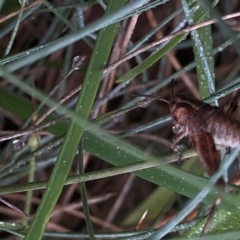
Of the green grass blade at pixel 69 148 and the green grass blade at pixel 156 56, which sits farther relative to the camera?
the green grass blade at pixel 156 56

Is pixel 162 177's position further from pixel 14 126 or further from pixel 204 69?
pixel 14 126

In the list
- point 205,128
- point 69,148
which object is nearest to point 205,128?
point 205,128

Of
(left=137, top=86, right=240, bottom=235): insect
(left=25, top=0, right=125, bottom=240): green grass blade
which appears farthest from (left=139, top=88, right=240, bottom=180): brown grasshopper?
(left=25, top=0, right=125, bottom=240): green grass blade

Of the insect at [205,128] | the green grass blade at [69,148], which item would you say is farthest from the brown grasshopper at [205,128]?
the green grass blade at [69,148]

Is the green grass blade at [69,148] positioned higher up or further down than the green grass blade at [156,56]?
further down

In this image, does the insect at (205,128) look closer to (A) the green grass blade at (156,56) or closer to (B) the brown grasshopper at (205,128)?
(B) the brown grasshopper at (205,128)

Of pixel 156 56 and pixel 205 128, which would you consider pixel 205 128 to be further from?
pixel 156 56

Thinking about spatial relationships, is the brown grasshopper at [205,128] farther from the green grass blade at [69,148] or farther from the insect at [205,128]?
the green grass blade at [69,148]

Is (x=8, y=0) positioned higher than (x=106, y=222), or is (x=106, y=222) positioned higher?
(x=8, y=0)

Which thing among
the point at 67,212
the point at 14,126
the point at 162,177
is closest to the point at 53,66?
the point at 14,126

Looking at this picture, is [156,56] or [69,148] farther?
[156,56]

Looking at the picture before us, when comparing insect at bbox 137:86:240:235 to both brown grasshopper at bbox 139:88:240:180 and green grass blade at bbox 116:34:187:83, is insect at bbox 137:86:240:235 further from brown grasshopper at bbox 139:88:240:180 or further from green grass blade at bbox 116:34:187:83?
green grass blade at bbox 116:34:187:83
